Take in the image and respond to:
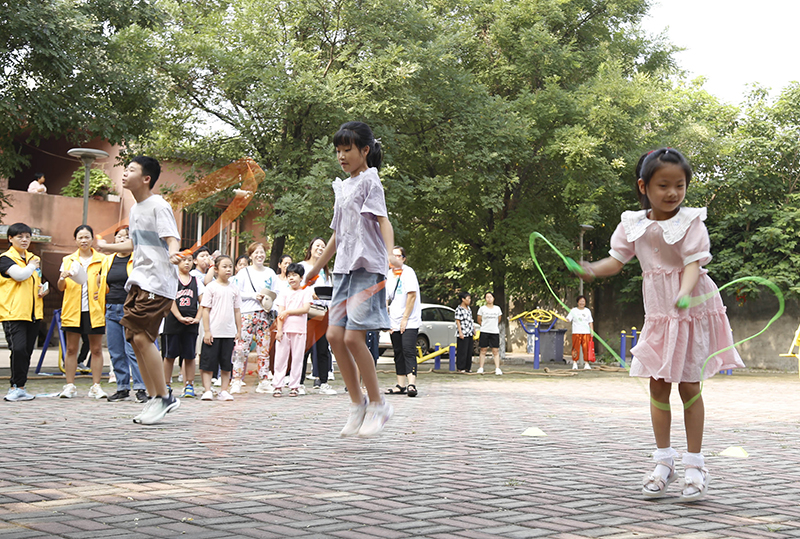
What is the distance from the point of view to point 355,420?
19.5 ft

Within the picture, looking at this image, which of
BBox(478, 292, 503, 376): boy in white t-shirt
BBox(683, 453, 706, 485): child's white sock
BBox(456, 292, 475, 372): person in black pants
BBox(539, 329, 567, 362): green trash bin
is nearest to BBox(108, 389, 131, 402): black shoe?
BBox(683, 453, 706, 485): child's white sock

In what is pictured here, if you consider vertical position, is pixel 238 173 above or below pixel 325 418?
above

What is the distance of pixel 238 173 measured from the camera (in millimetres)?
22031

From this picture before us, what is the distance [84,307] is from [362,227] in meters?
5.86

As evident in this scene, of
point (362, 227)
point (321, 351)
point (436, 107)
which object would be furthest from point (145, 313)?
point (436, 107)

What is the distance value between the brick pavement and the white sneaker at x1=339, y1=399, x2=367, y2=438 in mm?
136

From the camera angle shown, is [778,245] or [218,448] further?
[778,245]

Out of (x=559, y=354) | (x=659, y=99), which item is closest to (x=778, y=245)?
(x=659, y=99)

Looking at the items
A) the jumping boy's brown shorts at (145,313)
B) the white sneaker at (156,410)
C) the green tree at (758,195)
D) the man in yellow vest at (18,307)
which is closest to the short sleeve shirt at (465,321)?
the green tree at (758,195)

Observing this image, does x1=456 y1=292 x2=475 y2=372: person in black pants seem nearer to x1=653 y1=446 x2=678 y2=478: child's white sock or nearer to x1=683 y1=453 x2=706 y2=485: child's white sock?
x1=653 y1=446 x2=678 y2=478: child's white sock

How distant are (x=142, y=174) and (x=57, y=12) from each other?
10.1 meters

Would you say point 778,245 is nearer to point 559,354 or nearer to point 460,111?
point 559,354

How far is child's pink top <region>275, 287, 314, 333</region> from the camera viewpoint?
11.6 meters

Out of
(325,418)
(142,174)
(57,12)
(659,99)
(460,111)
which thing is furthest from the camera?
(659,99)
